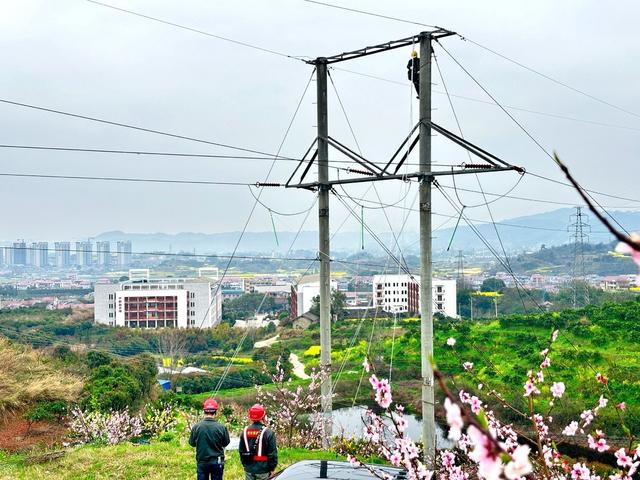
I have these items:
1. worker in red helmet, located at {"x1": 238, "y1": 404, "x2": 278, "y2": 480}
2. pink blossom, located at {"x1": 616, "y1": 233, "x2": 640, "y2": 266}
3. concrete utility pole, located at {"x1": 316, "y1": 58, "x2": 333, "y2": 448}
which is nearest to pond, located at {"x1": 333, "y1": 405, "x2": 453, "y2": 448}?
concrete utility pole, located at {"x1": 316, "y1": 58, "x2": 333, "y2": 448}

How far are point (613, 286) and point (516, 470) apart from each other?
5215cm

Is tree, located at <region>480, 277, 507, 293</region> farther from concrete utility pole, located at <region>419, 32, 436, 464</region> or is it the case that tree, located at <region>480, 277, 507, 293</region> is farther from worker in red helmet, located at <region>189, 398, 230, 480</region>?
worker in red helmet, located at <region>189, 398, 230, 480</region>

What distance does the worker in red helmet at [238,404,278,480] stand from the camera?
5613 millimetres

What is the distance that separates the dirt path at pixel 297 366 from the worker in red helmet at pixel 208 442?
62.4 feet

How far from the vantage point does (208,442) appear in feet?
19.4

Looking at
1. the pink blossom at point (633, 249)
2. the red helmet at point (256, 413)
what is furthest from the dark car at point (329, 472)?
the pink blossom at point (633, 249)

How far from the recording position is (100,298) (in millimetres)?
52219

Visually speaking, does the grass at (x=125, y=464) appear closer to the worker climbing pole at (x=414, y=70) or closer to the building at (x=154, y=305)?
the worker climbing pole at (x=414, y=70)

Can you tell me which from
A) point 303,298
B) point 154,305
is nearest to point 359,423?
point 303,298

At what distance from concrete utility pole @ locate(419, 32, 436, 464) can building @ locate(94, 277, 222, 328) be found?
44.6 meters

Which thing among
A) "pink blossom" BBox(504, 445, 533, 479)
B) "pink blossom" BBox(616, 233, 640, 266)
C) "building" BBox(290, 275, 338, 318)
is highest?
"pink blossom" BBox(616, 233, 640, 266)

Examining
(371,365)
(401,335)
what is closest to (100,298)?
(401,335)

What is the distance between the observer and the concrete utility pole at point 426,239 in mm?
7309

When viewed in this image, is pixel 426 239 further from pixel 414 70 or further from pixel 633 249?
pixel 633 249
